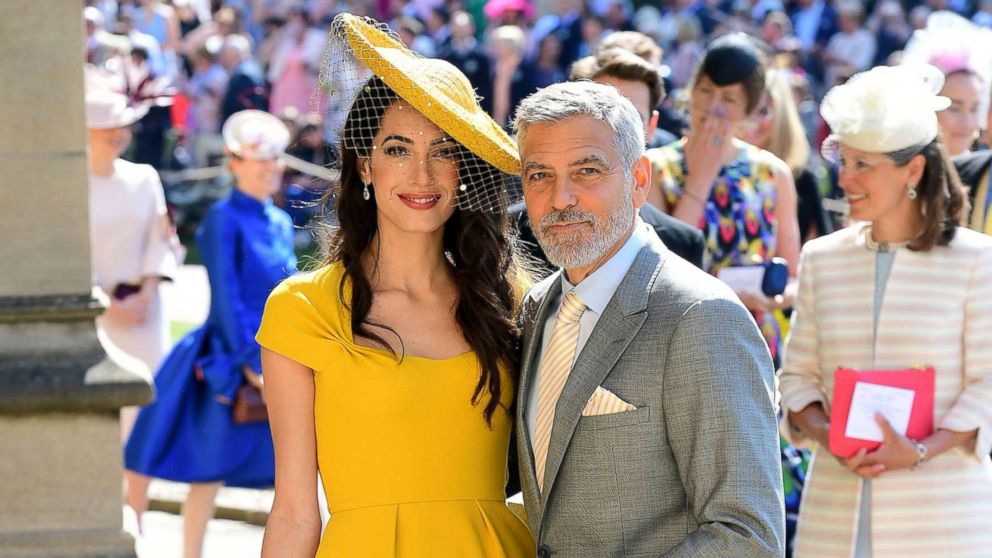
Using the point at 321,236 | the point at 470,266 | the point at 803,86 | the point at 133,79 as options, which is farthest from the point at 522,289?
the point at 803,86

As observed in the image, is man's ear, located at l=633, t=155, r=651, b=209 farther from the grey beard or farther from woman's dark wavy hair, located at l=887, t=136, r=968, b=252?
woman's dark wavy hair, located at l=887, t=136, r=968, b=252

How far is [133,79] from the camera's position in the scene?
11.8 metres

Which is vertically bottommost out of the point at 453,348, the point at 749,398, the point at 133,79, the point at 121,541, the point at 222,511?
the point at 222,511

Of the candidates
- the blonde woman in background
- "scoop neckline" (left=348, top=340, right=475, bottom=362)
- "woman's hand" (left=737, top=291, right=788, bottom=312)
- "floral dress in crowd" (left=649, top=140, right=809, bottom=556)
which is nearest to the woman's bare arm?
"scoop neckline" (left=348, top=340, right=475, bottom=362)

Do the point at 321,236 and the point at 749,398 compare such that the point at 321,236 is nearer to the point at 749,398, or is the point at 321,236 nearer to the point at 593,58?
the point at 749,398

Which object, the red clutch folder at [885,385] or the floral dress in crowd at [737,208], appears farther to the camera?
the floral dress in crowd at [737,208]

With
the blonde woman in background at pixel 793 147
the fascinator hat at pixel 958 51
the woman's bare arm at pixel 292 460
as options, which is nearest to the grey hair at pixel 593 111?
the woman's bare arm at pixel 292 460

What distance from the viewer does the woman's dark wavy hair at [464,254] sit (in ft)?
11.0

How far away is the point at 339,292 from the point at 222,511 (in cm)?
498

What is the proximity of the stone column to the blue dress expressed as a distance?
3140 millimetres

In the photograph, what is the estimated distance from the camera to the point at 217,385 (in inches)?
255

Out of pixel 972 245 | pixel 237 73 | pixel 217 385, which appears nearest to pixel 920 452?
pixel 972 245

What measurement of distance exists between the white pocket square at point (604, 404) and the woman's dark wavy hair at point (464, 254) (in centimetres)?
47

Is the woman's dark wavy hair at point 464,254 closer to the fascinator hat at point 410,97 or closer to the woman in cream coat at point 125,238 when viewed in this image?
the fascinator hat at point 410,97
